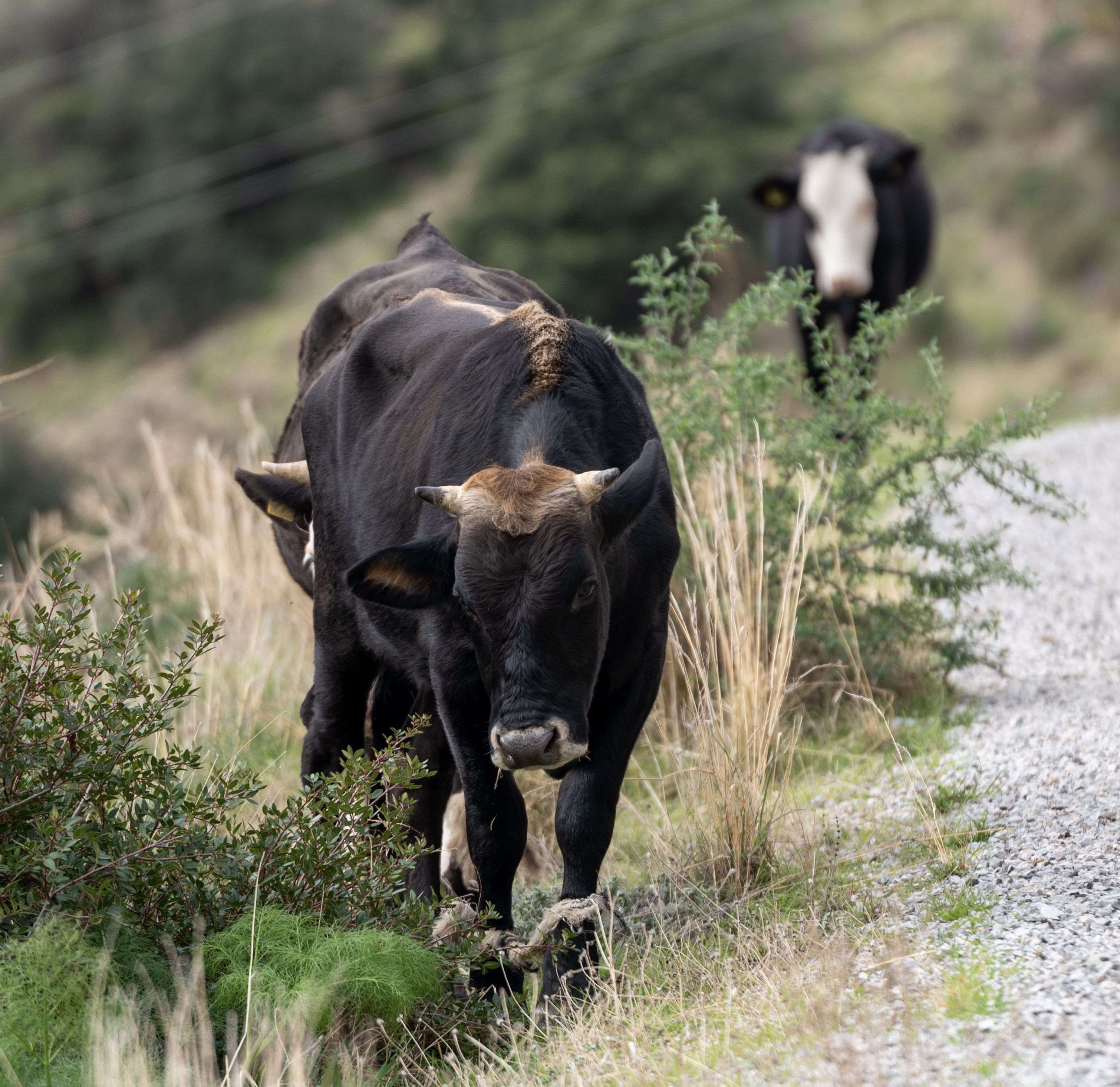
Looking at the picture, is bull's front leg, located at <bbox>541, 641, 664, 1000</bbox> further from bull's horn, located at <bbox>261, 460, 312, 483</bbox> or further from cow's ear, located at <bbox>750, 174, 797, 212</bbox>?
cow's ear, located at <bbox>750, 174, 797, 212</bbox>

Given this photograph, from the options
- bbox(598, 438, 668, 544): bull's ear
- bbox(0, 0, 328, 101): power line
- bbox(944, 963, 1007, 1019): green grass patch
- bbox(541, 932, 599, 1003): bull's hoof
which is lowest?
bbox(541, 932, 599, 1003): bull's hoof

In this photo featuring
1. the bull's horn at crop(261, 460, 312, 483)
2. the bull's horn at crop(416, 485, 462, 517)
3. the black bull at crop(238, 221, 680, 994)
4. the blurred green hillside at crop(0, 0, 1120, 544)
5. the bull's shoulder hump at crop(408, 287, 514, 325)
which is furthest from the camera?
the blurred green hillside at crop(0, 0, 1120, 544)

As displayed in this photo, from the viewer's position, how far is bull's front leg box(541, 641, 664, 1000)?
4.38 m

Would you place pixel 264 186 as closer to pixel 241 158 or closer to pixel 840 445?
pixel 241 158

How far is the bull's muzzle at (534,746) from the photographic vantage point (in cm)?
392

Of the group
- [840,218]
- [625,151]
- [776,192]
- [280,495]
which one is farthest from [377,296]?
[625,151]

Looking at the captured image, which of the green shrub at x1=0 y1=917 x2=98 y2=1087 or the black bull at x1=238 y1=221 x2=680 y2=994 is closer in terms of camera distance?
the green shrub at x1=0 y1=917 x2=98 y2=1087

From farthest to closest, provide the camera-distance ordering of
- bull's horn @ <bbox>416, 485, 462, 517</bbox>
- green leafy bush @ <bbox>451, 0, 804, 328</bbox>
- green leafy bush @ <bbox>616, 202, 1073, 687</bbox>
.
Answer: green leafy bush @ <bbox>451, 0, 804, 328</bbox> → green leafy bush @ <bbox>616, 202, 1073, 687</bbox> → bull's horn @ <bbox>416, 485, 462, 517</bbox>

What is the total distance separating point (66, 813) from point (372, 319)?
2.30m

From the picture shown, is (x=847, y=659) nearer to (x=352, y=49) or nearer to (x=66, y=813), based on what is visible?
(x=66, y=813)

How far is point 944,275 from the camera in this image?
2780 centimetres

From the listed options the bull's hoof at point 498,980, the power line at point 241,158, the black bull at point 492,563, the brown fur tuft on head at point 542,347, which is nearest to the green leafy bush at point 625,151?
the power line at point 241,158

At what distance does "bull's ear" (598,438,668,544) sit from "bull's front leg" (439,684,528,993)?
2.16 feet

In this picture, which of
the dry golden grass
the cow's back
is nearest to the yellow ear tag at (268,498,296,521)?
the cow's back
